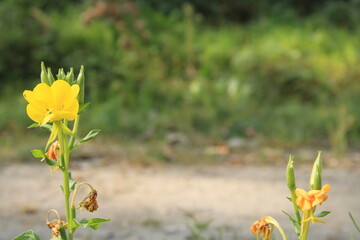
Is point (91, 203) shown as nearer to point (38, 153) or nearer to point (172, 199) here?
point (38, 153)

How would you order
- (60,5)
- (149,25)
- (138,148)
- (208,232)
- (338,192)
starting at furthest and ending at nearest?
(60,5) → (149,25) → (138,148) → (338,192) → (208,232)

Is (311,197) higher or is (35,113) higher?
(35,113)

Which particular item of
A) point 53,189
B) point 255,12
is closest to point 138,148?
point 53,189

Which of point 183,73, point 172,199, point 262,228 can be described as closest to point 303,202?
point 262,228

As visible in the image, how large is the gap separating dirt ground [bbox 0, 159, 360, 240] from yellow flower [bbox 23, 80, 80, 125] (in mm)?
2023

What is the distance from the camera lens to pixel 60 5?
10531mm

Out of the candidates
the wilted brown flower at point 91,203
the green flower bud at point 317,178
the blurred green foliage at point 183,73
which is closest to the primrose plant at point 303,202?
the green flower bud at point 317,178

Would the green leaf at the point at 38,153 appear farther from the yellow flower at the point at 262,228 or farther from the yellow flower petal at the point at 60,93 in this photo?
the yellow flower at the point at 262,228

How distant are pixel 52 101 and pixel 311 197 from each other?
0.40m

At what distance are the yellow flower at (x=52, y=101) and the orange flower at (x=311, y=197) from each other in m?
0.35

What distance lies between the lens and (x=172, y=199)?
4.16 metres

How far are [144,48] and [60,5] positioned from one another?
264 centimetres

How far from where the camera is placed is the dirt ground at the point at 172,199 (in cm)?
348

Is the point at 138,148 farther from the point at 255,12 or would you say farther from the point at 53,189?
the point at 255,12
